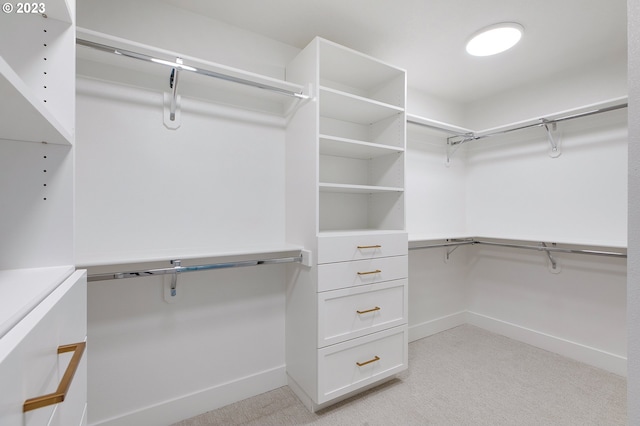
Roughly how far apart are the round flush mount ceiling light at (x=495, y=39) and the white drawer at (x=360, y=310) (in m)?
1.76

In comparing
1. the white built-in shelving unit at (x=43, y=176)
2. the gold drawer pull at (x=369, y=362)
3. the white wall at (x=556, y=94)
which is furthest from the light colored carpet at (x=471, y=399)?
the white wall at (x=556, y=94)

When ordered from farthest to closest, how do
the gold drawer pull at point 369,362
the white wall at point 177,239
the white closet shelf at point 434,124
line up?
the white closet shelf at point 434,124 → the gold drawer pull at point 369,362 → the white wall at point 177,239

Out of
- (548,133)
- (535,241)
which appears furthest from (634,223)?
(548,133)

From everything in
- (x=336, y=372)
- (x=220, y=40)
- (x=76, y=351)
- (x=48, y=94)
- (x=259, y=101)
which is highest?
(x=220, y=40)

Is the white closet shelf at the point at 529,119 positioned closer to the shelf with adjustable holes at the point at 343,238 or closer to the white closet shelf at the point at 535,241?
the shelf with adjustable holes at the point at 343,238

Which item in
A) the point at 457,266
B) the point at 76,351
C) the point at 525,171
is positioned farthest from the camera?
the point at 457,266

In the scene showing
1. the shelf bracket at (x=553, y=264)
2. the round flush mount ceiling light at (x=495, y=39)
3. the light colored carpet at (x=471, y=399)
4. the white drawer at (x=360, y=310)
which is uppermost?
the round flush mount ceiling light at (x=495, y=39)

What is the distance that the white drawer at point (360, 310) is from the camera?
166 centimetres

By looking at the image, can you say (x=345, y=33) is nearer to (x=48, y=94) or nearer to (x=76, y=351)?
(x=48, y=94)

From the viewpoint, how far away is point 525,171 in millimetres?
2682

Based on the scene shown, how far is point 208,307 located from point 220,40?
1.68 m

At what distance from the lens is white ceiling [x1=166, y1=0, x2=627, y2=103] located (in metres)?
1.64

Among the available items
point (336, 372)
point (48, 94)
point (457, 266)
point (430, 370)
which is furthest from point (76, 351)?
point (457, 266)

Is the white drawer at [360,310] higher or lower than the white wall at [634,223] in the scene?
lower
